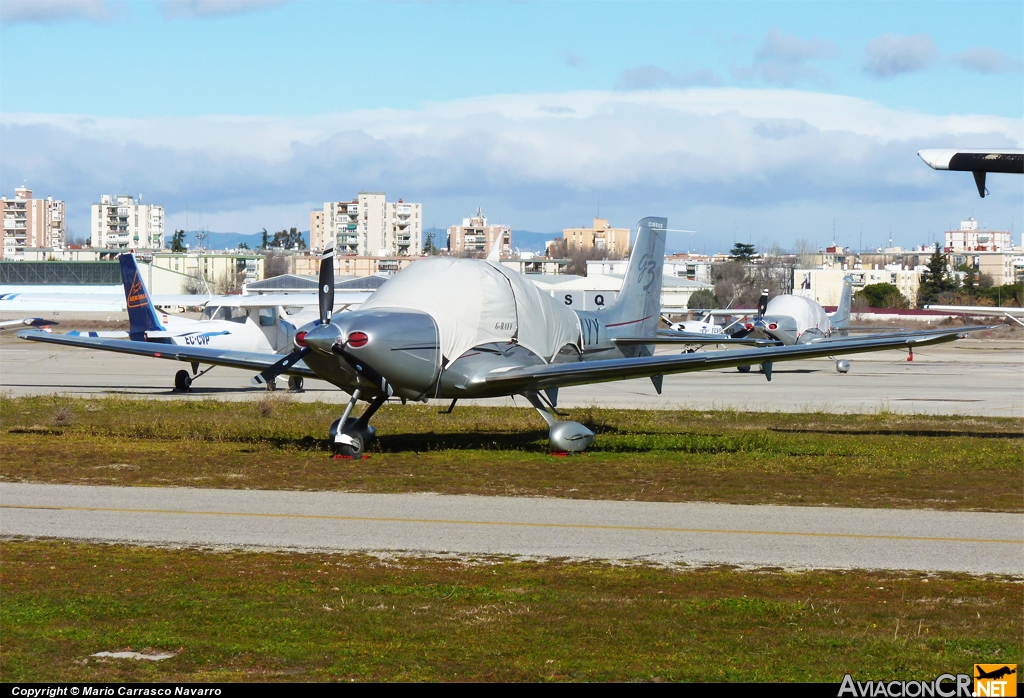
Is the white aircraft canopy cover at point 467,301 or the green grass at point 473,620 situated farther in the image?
the white aircraft canopy cover at point 467,301

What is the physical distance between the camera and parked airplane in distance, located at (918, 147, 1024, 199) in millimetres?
5802

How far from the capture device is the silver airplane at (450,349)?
50.7ft

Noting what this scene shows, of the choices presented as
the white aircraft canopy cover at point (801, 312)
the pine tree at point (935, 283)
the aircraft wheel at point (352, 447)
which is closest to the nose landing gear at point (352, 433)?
the aircraft wheel at point (352, 447)

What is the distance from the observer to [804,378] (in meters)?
37.0

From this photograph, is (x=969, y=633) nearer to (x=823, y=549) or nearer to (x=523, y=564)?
(x=823, y=549)

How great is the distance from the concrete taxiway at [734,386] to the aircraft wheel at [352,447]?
411 inches

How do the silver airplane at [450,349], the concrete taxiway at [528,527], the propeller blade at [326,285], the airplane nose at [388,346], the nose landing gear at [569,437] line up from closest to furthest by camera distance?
the concrete taxiway at [528,527] → the airplane nose at [388,346] → the silver airplane at [450,349] → the propeller blade at [326,285] → the nose landing gear at [569,437]

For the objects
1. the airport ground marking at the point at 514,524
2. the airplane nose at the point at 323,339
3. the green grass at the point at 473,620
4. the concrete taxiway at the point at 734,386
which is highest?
the airplane nose at the point at 323,339

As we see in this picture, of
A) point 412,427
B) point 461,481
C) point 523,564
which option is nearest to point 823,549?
point 523,564

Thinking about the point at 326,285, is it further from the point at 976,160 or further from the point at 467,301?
the point at 976,160

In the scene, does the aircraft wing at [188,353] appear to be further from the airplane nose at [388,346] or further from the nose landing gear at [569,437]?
the nose landing gear at [569,437]

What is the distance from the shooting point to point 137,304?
28953mm

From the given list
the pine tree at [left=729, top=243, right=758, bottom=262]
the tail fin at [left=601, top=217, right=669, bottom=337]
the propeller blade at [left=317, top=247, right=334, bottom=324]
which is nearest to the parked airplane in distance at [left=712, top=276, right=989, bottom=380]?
the tail fin at [left=601, top=217, right=669, bottom=337]

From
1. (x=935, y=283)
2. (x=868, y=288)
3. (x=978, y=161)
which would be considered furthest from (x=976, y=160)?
(x=935, y=283)
